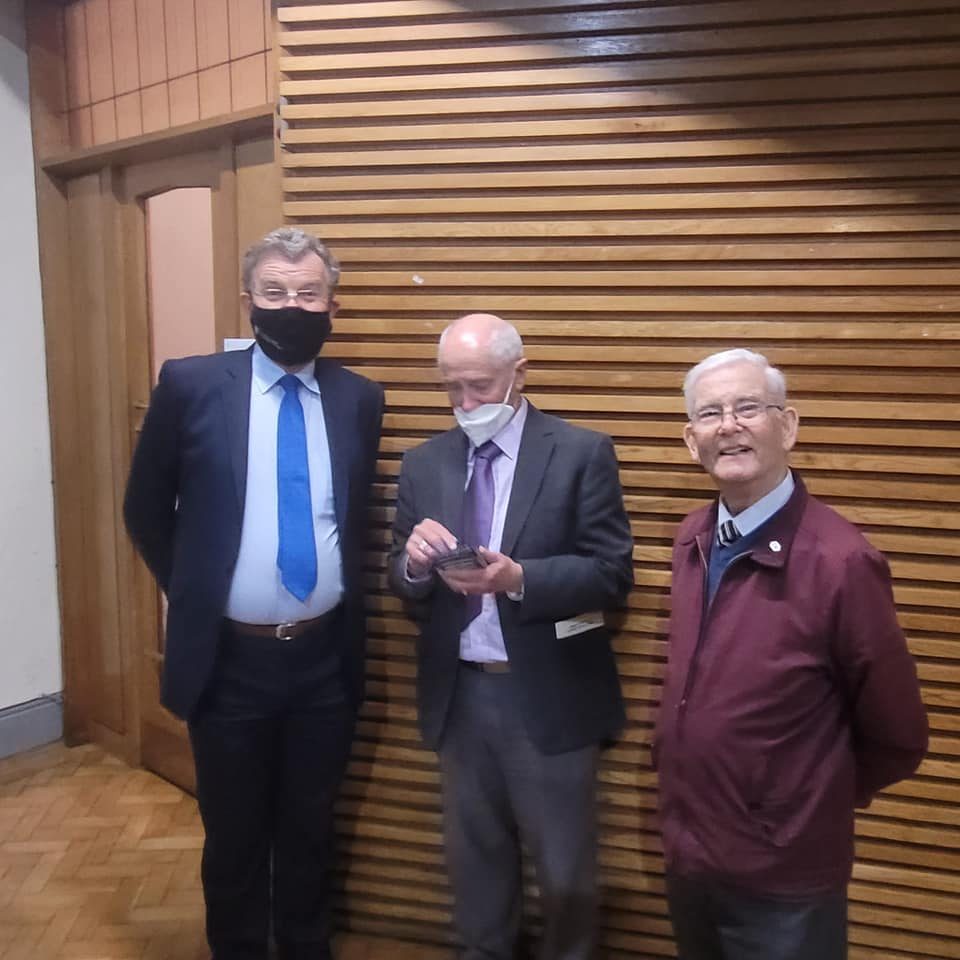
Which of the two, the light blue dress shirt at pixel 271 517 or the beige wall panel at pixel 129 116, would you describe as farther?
the beige wall panel at pixel 129 116

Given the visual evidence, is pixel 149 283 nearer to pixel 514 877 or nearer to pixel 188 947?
pixel 188 947

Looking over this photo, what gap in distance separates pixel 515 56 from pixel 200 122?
4.59 ft

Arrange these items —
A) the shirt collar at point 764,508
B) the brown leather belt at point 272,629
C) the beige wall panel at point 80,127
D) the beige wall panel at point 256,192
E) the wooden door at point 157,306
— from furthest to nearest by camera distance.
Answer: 1. the beige wall panel at point 80,127
2. the wooden door at point 157,306
3. the beige wall panel at point 256,192
4. the brown leather belt at point 272,629
5. the shirt collar at point 764,508

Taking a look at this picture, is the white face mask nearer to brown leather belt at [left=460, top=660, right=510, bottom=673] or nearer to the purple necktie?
the purple necktie

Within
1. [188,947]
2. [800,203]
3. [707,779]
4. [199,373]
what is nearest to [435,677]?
[707,779]

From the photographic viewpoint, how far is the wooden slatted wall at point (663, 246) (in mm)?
2369

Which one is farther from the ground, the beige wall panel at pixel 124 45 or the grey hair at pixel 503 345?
the beige wall panel at pixel 124 45

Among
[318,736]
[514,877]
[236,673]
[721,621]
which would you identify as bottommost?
[514,877]

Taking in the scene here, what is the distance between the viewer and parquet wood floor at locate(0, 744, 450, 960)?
2.90 m

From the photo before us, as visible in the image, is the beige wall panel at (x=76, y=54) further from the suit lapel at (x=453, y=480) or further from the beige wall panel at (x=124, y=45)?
the suit lapel at (x=453, y=480)

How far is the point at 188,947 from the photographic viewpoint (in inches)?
113

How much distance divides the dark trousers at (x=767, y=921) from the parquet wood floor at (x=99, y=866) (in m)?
1.36

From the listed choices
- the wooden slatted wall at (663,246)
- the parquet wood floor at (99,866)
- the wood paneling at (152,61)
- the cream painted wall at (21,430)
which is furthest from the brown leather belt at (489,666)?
the cream painted wall at (21,430)

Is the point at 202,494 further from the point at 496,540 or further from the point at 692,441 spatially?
the point at 692,441
